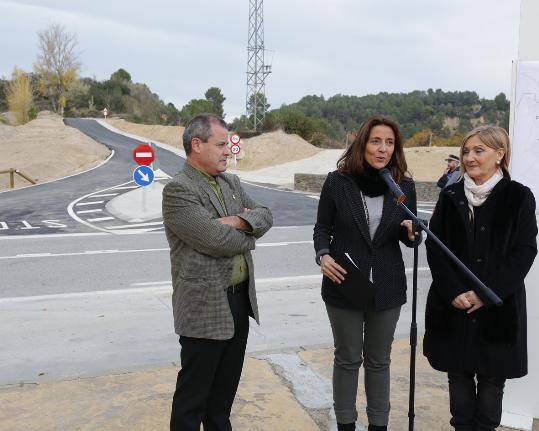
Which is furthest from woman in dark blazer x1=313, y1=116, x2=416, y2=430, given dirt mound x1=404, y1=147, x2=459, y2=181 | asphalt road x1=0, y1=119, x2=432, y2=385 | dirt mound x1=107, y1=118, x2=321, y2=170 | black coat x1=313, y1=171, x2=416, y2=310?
dirt mound x1=107, y1=118, x2=321, y2=170

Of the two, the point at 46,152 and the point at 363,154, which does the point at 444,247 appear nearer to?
the point at 363,154

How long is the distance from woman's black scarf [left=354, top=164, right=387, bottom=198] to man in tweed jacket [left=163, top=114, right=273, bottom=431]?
22.1 inches

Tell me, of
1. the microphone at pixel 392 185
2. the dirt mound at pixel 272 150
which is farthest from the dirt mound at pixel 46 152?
the microphone at pixel 392 185

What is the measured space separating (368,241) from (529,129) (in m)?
1.19

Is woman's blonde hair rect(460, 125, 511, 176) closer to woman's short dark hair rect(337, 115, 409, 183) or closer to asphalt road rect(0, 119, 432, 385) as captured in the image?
woman's short dark hair rect(337, 115, 409, 183)

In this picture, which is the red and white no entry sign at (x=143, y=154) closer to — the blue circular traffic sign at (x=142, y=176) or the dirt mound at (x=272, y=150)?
the blue circular traffic sign at (x=142, y=176)

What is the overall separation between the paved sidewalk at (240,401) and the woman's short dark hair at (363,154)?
4.91 ft

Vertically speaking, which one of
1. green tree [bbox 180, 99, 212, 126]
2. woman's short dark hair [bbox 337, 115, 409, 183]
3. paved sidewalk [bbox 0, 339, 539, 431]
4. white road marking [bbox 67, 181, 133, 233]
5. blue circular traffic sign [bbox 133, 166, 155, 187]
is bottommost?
white road marking [bbox 67, 181, 133, 233]

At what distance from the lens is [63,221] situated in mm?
14734

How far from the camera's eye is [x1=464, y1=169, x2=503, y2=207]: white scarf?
9.23 feet

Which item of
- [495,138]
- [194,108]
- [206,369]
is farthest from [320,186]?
[194,108]

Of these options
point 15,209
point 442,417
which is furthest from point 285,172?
point 442,417

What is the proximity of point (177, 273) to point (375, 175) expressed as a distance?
3.84 feet

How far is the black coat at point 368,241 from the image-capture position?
119 inches
